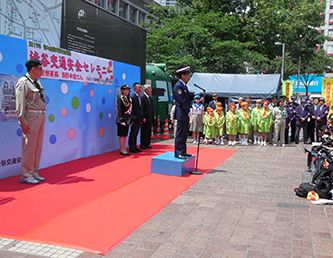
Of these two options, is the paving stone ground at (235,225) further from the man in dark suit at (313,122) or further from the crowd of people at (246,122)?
the man in dark suit at (313,122)

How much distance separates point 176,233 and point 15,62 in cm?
406

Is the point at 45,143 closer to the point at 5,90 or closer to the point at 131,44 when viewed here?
the point at 5,90

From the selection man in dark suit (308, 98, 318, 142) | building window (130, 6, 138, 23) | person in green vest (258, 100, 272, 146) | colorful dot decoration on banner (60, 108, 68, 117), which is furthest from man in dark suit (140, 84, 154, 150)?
building window (130, 6, 138, 23)

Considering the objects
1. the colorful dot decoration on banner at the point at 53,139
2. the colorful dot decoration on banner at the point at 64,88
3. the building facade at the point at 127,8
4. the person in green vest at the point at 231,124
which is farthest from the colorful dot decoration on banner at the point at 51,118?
the building facade at the point at 127,8

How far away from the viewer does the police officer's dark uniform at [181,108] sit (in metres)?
7.45

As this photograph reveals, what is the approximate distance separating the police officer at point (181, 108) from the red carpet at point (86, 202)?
604mm

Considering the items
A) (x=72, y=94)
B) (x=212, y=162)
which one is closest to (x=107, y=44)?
(x=72, y=94)

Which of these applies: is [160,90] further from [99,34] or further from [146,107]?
[99,34]

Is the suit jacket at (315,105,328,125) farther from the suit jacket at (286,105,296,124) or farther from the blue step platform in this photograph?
the blue step platform

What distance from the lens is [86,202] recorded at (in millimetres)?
5363

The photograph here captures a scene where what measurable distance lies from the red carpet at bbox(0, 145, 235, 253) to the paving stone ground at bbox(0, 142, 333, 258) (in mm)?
217

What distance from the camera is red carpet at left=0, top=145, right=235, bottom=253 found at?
4141mm

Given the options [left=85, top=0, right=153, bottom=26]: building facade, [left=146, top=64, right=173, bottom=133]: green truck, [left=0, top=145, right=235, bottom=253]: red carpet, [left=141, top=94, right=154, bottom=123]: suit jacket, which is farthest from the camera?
[left=85, top=0, right=153, bottom=26]: building facade

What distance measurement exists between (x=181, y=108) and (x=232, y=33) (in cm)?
1804
